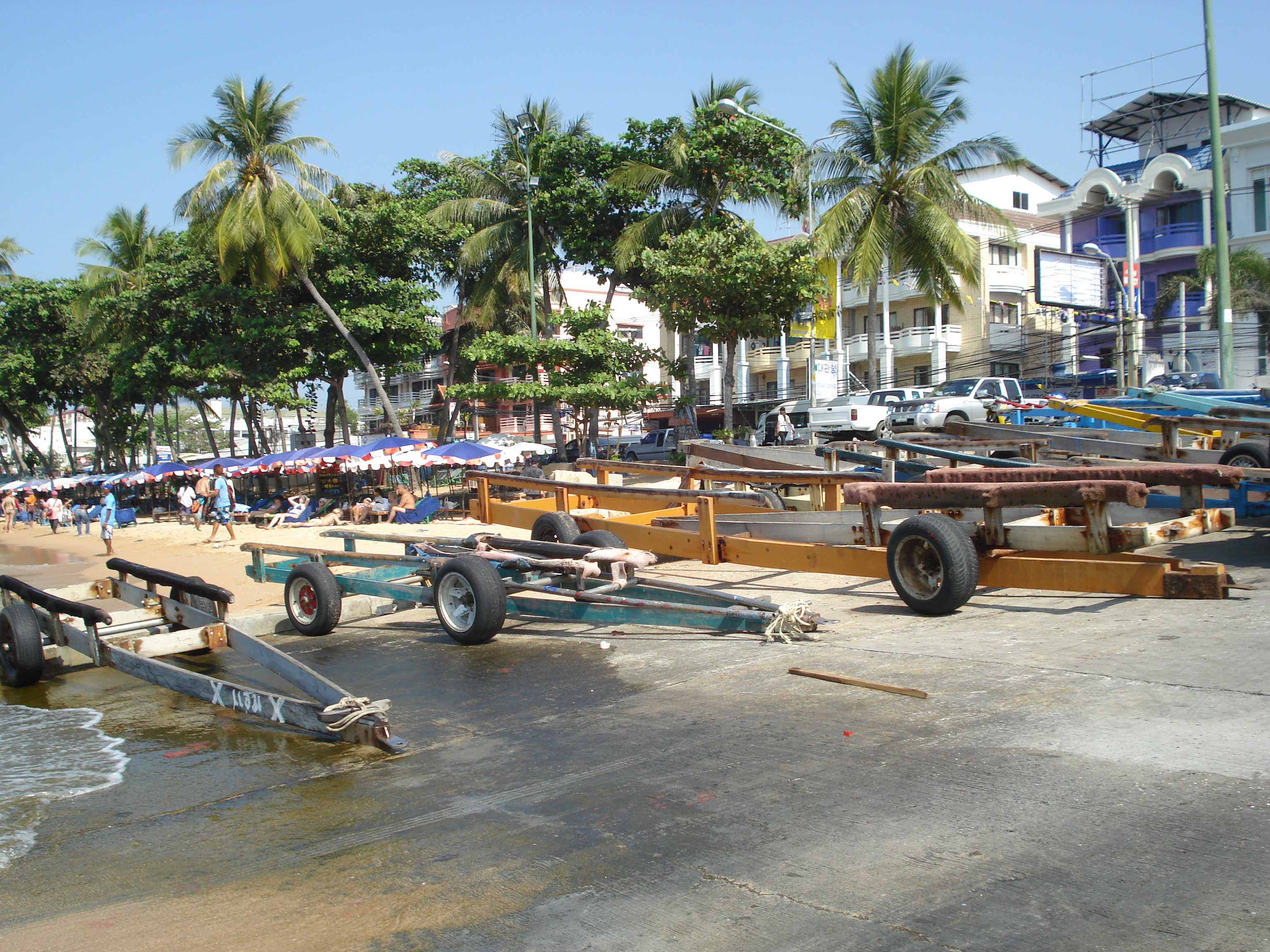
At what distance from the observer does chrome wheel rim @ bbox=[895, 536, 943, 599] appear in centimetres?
734

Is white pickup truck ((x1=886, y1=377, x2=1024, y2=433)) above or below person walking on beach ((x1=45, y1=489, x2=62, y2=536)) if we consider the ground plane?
above

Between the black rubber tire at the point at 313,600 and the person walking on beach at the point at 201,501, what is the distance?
2403 cm

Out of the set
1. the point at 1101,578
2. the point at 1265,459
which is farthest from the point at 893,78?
the point at 1101,578

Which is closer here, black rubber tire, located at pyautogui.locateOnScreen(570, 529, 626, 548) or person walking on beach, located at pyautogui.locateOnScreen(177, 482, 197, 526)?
black rubber tire, located at pyautogui.locateOnScreen(570, 529, 626, 548)

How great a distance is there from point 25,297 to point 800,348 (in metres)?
38.6

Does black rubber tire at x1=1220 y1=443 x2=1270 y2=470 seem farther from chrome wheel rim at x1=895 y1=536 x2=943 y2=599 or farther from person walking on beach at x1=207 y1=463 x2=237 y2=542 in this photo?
person walking on beach at x1=207 y1=463 x2=237 y2=542

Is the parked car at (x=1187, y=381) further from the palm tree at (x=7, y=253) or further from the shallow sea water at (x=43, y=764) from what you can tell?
the palm tree at (x=7, y=253)

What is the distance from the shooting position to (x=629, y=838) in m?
3.89

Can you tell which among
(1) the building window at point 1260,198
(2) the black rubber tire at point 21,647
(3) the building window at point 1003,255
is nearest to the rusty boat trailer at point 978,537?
(2) the black rubber tire at point 21,647

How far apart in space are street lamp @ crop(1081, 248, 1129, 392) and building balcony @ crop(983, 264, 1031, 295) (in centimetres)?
346

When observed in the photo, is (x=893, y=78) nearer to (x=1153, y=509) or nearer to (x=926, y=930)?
(x=1153, y=509)

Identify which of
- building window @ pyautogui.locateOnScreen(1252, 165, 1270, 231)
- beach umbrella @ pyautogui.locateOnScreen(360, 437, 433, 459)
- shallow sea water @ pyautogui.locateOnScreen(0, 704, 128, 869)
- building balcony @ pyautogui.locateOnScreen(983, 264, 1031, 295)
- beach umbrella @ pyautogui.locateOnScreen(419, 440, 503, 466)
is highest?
building window @ pyautogui.locateOnScreen(1252, 165, 1270, 231)

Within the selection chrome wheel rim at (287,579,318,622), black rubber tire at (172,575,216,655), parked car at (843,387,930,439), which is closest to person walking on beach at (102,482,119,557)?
chrome wheel rim at (287,579,318,622)

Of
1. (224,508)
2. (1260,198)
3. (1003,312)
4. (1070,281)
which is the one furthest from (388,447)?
(1260,198)
